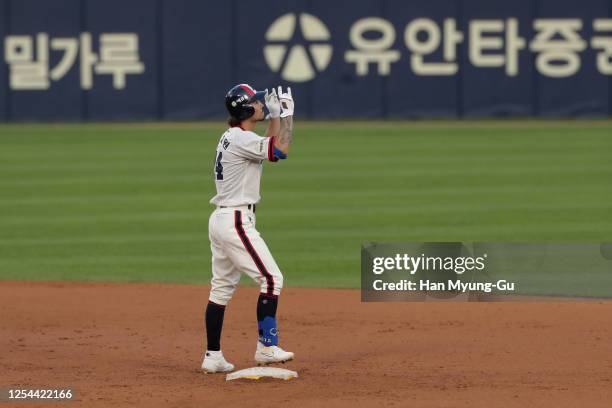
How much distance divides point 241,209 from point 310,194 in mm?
8817

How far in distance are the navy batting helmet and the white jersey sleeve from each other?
14 cm

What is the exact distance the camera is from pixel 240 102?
24.2 ft

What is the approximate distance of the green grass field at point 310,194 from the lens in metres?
12.5

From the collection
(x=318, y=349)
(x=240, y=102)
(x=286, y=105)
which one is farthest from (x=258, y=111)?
(x=318, y=349)

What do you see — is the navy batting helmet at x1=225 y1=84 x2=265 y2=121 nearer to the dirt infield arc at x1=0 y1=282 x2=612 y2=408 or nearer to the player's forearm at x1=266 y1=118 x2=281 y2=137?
the player's forearm at x1=266 y1=118 x2=281 y2=137

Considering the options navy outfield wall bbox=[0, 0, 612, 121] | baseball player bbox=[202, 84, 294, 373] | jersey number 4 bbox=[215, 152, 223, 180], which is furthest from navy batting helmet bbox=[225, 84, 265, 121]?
navy outfield wall bbox=[0, 0, 612, 121]

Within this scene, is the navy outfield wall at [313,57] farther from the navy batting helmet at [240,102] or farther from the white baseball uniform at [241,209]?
the white baseball uniform at [241,209]

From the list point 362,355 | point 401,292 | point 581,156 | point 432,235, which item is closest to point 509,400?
point 362,355

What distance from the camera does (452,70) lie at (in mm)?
24453

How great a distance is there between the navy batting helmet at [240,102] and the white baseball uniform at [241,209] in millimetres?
94

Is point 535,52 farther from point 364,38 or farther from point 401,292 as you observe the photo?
point 401,292

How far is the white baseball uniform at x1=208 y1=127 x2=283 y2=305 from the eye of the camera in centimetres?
728

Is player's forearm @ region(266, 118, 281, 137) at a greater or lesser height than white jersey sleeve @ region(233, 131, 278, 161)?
greater

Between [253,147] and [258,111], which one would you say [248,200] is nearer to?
[253,147]
